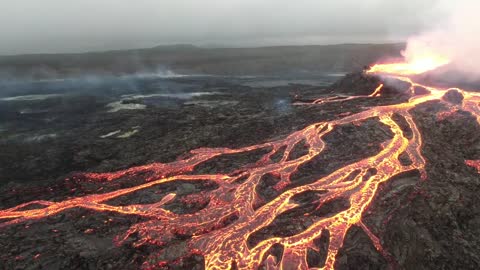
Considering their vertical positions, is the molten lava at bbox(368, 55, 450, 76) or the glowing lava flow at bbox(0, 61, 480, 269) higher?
the molten lava at bbox(368, 55, 450, 76)

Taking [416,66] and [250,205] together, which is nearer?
[250,205]

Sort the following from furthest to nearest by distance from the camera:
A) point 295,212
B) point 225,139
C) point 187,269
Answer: point 225,139
point 295,212
point 187,269

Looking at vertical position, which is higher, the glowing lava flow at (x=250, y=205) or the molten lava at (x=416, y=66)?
the molten lava at (x=416, y=66)

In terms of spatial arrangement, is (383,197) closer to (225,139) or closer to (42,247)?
(225,139)

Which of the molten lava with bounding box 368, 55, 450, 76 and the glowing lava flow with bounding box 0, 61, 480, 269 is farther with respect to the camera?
the molten lava with bounding box 368, 55, 450, 76

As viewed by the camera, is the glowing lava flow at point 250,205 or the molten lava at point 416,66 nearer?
the glowing lava flow at point 250,205

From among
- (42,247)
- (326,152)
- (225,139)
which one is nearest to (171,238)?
(42,247)

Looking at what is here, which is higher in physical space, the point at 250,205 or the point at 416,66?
the point at 416,66

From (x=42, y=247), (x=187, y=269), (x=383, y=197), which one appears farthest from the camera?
(x=383, y=197)
